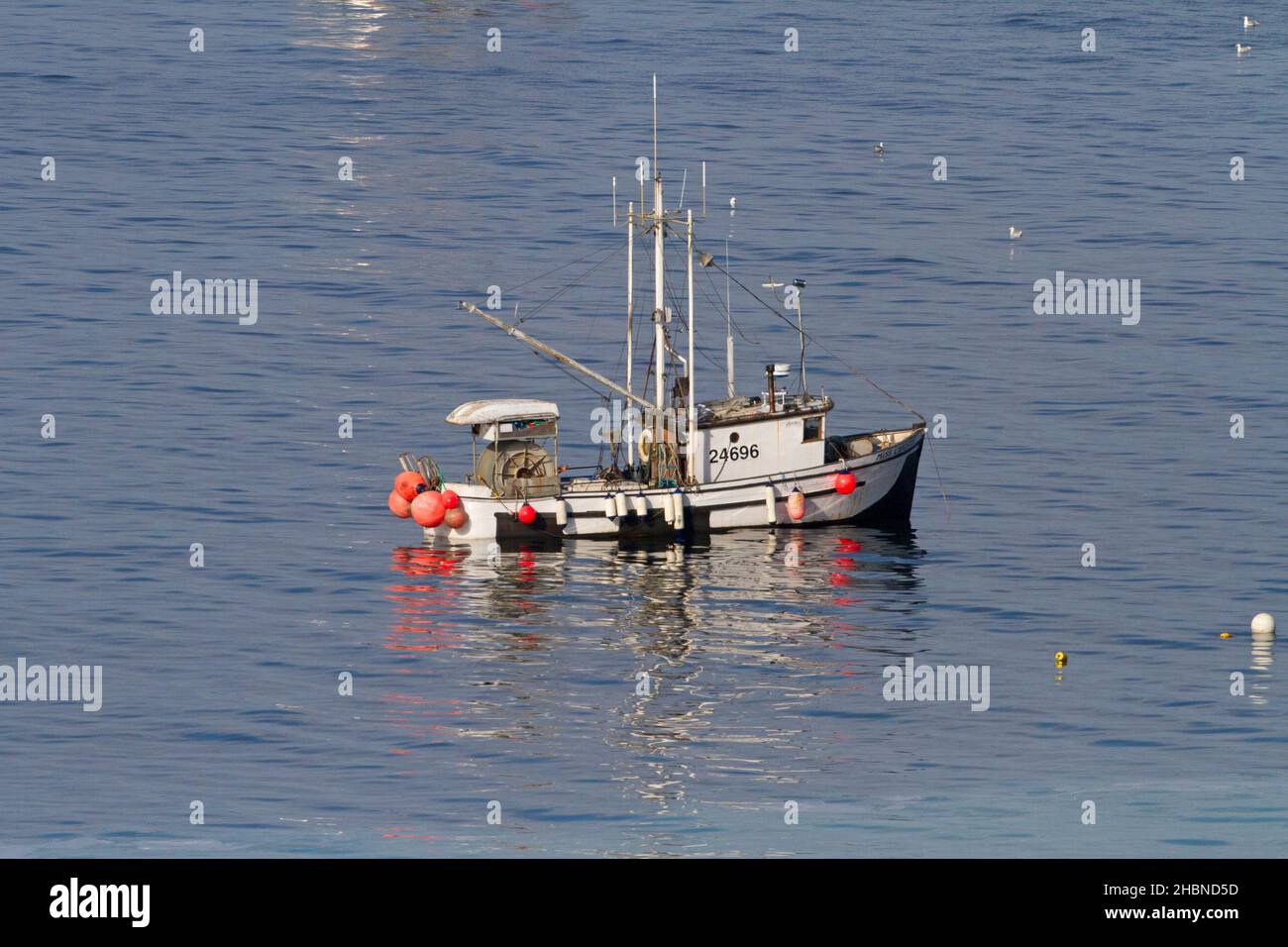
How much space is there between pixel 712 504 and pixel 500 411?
→ 21.5 feet

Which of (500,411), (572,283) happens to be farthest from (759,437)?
(572,283)

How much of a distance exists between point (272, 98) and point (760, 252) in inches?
1634

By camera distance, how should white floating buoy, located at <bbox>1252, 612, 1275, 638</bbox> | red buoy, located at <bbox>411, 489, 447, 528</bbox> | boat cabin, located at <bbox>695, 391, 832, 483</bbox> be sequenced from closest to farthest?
white floating buoy, located at <bbox>1252, 612, 1275, 638</bbox> < red buoy, located at <bbox>411, 489, 447, 528</bbox> < boat cabin, located at <bbox>695, 391, 832, 483</bbox>

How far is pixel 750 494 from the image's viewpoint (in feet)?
215

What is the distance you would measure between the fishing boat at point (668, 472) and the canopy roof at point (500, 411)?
39 mm

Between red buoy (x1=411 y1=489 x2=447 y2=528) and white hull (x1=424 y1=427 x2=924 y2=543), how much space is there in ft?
3.38

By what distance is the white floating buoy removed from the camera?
56.8 meters

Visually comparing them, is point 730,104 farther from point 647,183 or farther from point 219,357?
point 219,357

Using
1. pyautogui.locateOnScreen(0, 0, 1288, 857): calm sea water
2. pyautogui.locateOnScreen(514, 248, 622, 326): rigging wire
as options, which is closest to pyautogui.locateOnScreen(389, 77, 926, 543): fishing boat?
pyautogui.locateOnScreen(0, 0, 1288, 857): calm sea water

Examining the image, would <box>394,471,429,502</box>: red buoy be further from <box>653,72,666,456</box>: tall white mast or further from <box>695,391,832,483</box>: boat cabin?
<box>695,391,832,483</box>: boat cabin

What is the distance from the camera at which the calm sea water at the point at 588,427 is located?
149ft

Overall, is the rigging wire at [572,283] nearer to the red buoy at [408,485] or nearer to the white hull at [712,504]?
the white hull at [712,504]

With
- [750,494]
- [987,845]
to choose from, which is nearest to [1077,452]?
A: [750,494]

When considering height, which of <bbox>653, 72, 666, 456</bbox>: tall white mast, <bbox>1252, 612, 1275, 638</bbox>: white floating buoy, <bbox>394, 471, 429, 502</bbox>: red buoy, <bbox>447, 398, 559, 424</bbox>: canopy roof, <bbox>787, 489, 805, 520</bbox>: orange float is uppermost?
A: <bbox>653, 72, 666, 456</bbox>: tall white mast
